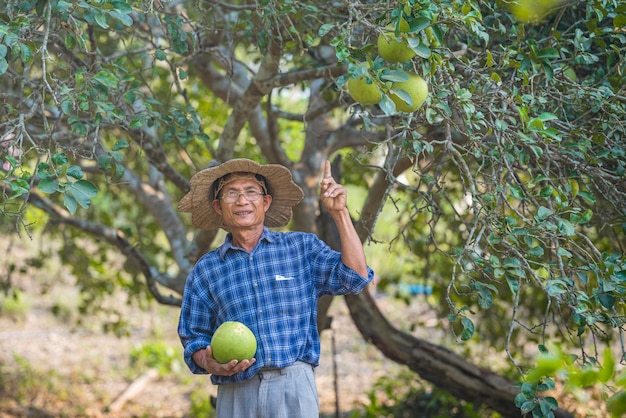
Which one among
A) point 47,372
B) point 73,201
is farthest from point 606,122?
point 47,372

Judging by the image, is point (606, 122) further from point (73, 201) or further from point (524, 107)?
point (73, 201)

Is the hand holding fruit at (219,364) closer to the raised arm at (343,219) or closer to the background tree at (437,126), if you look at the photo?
the raised arm at (343,219)

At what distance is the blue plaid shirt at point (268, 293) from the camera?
2549 millimetres

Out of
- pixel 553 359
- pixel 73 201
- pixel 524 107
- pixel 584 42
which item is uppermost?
pixel 584 42

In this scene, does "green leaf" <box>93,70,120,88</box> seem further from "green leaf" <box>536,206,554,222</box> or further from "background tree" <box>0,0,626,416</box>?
"green leaf" <box>536,206,554,222</box>

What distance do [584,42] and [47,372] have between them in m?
6.17

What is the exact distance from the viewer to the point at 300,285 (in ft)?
8.66

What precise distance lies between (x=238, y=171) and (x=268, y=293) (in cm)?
47

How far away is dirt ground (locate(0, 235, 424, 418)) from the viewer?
6559 millimetres

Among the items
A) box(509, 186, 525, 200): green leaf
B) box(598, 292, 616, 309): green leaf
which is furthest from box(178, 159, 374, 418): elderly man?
box(598, 292, 616, 309): green leaf

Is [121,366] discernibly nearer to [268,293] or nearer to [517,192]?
[268,293]

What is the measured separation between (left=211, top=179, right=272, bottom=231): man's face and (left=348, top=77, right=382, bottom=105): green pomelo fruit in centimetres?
60

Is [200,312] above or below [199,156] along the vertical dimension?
below

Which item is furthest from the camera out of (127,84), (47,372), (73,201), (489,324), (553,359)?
(47,372)
